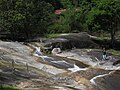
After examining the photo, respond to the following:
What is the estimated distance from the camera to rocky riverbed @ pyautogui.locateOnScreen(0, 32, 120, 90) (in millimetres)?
28062

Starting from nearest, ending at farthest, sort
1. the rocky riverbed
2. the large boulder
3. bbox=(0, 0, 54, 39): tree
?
the rocky riverbed < the large boulder < bbox=(0, 0, 54, 39): tree

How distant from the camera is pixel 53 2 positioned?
7788cm

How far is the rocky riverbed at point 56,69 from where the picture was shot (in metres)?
28.1

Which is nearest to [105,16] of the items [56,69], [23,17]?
[23,17]

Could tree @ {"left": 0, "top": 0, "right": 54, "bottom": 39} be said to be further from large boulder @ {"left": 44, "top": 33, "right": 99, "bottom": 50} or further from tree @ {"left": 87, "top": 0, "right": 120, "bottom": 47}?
tree @ {"left": 87, "top": 0, "right": 120, "bottom": 47}

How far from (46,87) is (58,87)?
98 centimetres

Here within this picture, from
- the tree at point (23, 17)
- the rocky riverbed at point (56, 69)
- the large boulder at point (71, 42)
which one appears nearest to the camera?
the rocky riverbed at point (56, 69)

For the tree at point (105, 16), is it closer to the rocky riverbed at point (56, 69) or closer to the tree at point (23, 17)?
the rocky riverbed at point (56, 69)

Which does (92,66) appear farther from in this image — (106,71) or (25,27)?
(25,27)

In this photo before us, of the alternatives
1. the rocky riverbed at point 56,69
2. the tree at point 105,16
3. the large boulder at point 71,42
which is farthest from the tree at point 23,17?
the tree at point 105,16

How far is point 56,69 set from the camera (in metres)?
34.1

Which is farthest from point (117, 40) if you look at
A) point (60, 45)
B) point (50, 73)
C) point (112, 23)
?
point (50, 73)

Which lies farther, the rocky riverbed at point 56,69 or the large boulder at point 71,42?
the large boulder at point 71,42

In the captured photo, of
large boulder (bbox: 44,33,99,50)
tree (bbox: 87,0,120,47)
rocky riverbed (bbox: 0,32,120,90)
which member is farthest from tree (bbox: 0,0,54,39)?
tree (bbox: 87,0,120,47)
